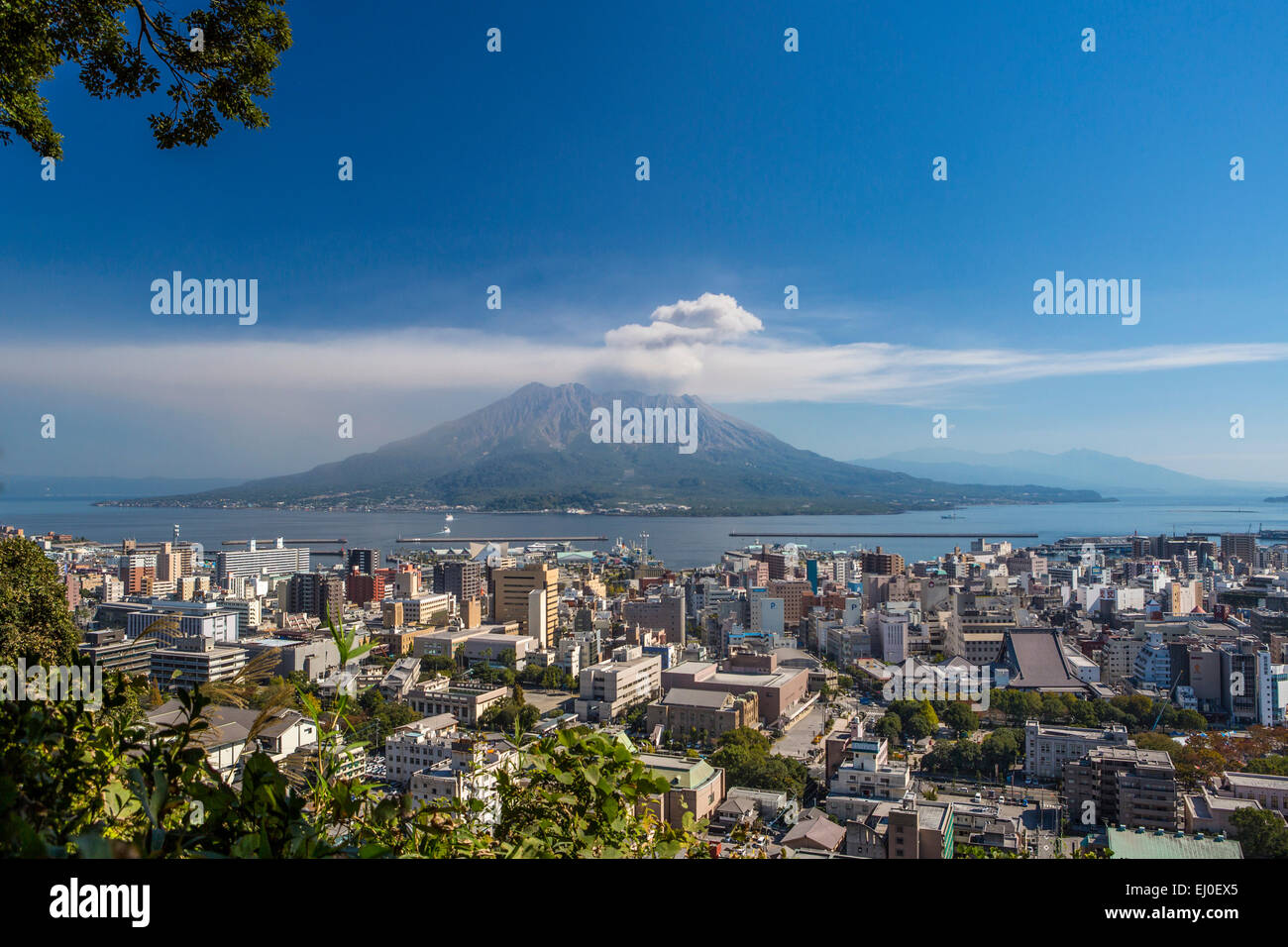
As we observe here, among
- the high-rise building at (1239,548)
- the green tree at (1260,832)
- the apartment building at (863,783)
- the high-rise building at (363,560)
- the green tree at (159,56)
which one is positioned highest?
the green tree at (159,56)

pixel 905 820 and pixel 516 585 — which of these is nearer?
pixel 905 820

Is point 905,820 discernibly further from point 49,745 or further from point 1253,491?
point 1253,491

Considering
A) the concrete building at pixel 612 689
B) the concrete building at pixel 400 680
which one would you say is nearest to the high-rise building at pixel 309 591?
the concrete building at pixel 400 680

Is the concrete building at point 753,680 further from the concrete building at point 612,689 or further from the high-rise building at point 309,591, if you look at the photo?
the high-rise building at point 309,591

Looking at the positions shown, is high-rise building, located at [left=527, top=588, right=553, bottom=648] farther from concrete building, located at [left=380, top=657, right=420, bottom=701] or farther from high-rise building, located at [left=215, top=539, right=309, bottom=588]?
high-rise building, located at [left=215, top=539, right=309, bottom=588]

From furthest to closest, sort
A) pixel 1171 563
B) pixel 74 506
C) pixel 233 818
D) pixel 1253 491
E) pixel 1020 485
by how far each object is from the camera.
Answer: pixel 1020 485
pixel 1253 491
pixel 74 506
pixel 1171 563
pixel 233 818
